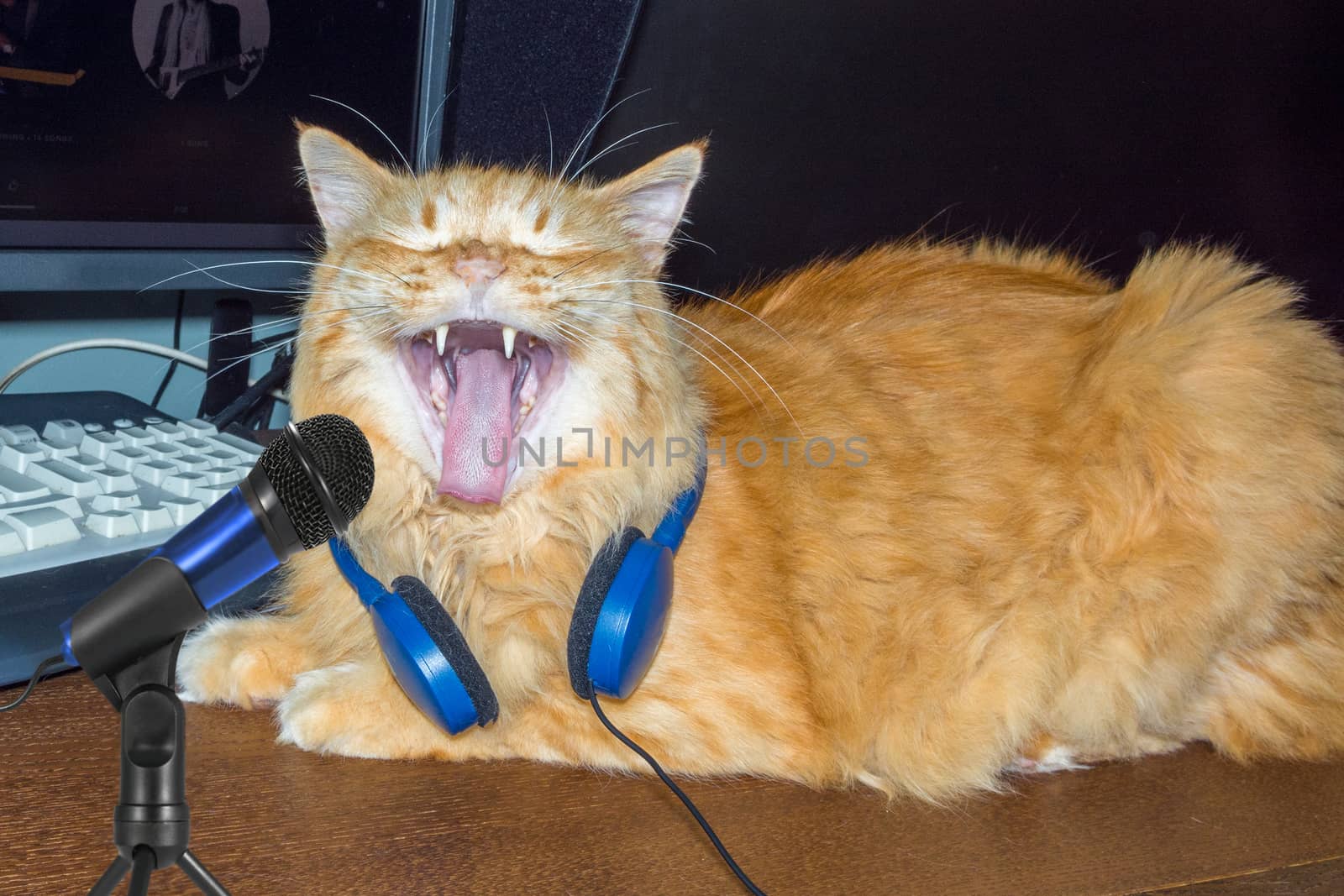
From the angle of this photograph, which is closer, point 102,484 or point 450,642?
point 450,642

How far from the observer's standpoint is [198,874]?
55cm

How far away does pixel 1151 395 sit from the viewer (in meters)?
1.24

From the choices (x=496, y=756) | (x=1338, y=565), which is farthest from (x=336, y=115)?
(x=1338, y=565)

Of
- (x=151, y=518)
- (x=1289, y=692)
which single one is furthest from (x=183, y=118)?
(x=1289, y=692)

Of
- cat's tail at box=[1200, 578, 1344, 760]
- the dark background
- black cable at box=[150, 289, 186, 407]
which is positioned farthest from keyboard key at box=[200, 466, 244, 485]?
cat's tail at box=[1200, 578, 1344, 760]

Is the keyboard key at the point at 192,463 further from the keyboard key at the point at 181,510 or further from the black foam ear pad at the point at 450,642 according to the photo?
the black foam ear pad at the point at 450,642

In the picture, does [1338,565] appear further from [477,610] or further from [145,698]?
[145,698]

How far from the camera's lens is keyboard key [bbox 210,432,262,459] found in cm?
146

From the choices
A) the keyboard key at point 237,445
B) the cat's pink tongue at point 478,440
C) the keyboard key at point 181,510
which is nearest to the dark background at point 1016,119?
the cat's pink tongue at point 478,440

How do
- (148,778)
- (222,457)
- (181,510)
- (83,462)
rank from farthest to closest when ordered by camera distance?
1. (222,457)
2. (83,462)
3. (181,510)
4. (148,778)

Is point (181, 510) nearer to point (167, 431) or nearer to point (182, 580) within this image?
point (167, 431)

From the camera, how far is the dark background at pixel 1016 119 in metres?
1.33

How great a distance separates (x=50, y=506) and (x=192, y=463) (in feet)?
0.81

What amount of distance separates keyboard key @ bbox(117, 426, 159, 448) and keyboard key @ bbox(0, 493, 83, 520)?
24cm
